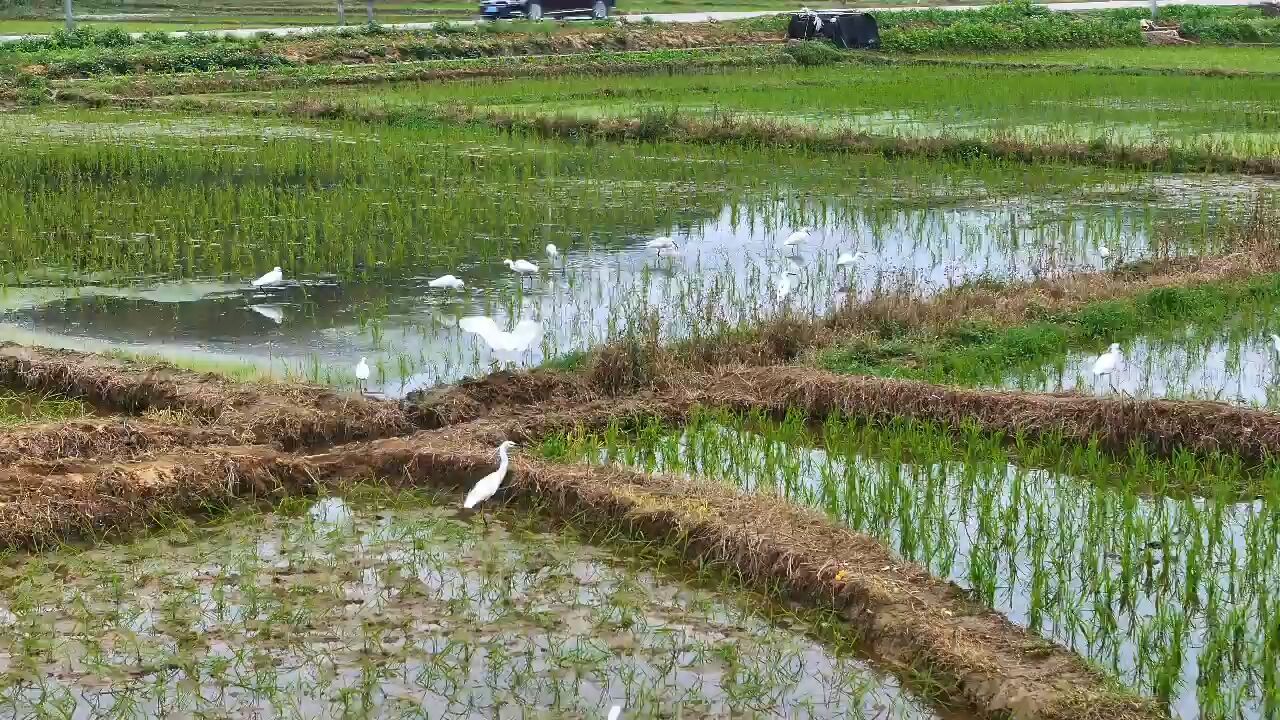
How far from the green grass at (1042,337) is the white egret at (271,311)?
2.80 meters

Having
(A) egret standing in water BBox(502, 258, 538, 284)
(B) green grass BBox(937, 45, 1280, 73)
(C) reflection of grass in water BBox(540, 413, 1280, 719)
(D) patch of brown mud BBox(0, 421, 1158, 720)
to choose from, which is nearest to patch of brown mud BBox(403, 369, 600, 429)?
(D) patch of brown mud BBox(0, 421, 1158, 720)

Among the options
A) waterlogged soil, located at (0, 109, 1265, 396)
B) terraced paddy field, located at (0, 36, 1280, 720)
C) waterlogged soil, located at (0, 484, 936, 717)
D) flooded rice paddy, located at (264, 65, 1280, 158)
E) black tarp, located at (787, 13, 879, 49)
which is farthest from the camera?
black tarp, located at (787, 13, 879, 49)

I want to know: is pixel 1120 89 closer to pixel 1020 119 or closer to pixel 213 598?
pixel 1020 119

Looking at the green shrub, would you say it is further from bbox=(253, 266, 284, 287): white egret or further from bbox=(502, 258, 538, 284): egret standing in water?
bbox=(253, 266, 284, 287): white egret

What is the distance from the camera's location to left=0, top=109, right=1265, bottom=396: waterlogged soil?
686cm

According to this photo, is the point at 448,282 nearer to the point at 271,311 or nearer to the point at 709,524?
the point at 271,311

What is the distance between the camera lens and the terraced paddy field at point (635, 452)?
3.56 m

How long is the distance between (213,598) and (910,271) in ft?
17.3

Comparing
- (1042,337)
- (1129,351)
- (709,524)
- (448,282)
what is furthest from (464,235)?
(709,524)

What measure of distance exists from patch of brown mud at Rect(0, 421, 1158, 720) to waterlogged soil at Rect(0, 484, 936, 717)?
123 millimetres

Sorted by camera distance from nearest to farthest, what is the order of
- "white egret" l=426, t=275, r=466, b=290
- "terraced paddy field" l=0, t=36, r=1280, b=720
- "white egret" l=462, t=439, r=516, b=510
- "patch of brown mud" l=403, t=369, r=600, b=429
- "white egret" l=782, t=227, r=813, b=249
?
"terraced paddy field" l=0, t=36, r=1280, b=720
"white egret" l=462, t=439, r=516, b=510
"patch of brown mud" l=403, t=369, r=600, b=429
"white egret" l=426, t=275, r=466, b=290
"white egret" l=782, t=227, r=813, b=249

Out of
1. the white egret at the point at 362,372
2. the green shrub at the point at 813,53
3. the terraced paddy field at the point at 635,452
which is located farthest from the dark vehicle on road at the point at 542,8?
the white egret at the point at 362,372

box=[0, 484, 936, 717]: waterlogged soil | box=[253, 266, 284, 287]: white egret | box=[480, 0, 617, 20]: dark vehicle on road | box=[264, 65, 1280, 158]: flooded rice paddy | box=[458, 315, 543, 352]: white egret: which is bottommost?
box=[0, 484, 936, 717]: waterlogged soil

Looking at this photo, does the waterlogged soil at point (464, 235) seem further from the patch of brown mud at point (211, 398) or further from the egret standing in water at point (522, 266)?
the patch of brown mud at point (211, 398)
